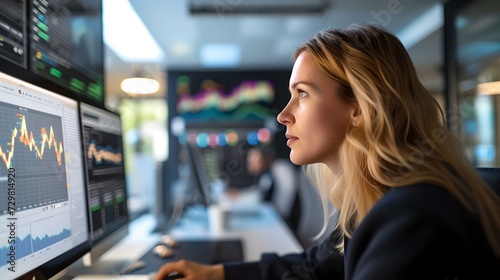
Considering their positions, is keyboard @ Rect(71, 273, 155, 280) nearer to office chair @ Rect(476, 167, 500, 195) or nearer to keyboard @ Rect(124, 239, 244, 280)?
keyboard @ Rect(124, 239, 244, 280)

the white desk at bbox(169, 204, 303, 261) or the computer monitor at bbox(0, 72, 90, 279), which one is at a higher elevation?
the computer monitor at bbox(0, 72, 90, 279)

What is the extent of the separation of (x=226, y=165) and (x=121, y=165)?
2.88 m

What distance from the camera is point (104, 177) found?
3.52ft

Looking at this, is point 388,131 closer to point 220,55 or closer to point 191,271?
point 191,271

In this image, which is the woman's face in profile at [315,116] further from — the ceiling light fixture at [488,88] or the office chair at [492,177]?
the ceiling light fixture at [488,88]

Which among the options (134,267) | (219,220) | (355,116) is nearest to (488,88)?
(219,220)

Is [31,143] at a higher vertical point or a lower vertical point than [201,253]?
higher

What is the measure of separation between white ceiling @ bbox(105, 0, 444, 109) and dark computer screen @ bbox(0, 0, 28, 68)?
159cm

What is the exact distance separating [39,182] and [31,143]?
8 cm

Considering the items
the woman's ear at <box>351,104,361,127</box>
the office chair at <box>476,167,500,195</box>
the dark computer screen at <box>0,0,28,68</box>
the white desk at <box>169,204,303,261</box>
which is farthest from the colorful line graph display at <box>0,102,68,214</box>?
the office chair at <box>476,167,500,195</box>

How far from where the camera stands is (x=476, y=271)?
1.88 feet

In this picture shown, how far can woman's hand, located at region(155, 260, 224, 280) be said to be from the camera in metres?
0.90

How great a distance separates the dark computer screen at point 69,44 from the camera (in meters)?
1.07

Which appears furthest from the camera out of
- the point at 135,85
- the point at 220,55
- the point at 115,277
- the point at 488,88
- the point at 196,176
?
the point at 220,55
